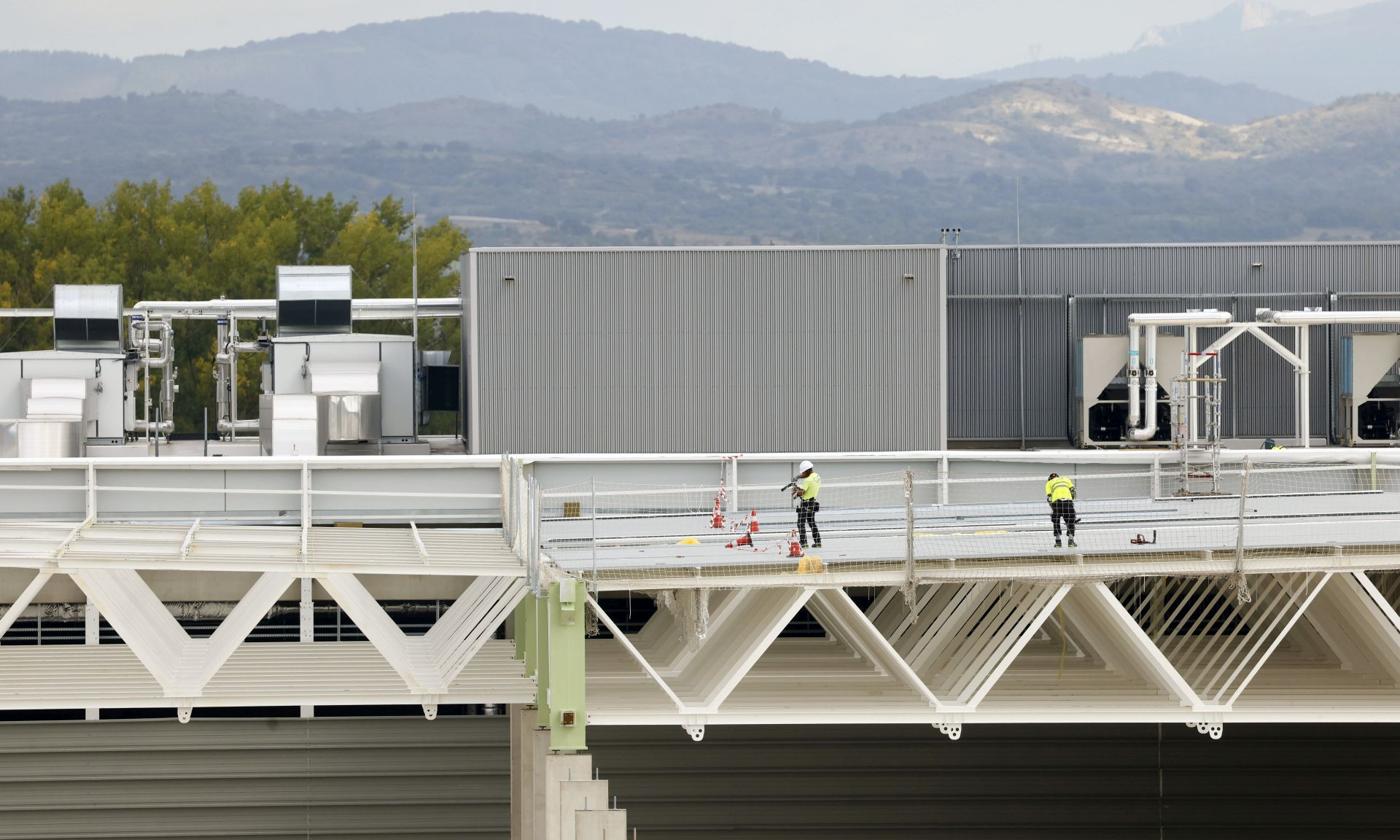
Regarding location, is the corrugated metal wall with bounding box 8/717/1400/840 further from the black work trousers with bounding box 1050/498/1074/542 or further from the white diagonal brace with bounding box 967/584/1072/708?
the black work trousers with bounding box 1050/498/1074/542

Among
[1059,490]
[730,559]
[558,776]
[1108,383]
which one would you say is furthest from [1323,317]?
[558,776]

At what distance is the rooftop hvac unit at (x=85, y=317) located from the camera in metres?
39.9

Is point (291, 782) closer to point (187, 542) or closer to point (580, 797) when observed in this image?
point (187, 542)

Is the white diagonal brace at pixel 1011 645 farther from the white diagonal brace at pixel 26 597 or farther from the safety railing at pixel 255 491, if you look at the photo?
the white diagonal brace at pixel 26 597

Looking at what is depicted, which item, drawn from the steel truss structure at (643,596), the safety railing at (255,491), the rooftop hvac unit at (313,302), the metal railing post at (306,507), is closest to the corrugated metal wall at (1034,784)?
the steel truss structure at (643,596)

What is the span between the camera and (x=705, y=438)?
36344 millimetres

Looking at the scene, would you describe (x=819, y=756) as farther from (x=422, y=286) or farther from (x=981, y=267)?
(x=422, y=286)

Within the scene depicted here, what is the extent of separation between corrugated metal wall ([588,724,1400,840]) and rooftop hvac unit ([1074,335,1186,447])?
7.40 meters

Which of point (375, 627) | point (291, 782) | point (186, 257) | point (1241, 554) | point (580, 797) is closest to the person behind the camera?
point (580, 797)

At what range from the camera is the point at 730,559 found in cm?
2248

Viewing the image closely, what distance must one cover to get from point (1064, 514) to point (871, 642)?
115 inches

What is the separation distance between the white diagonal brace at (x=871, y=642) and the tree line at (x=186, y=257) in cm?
6510

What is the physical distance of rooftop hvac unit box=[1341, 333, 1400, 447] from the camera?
126 feet

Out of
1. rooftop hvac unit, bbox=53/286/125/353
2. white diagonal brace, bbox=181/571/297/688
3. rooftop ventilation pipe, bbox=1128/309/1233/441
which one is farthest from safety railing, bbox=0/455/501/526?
rooftop ventilation pipe, bbox=1128/309/1233/441
